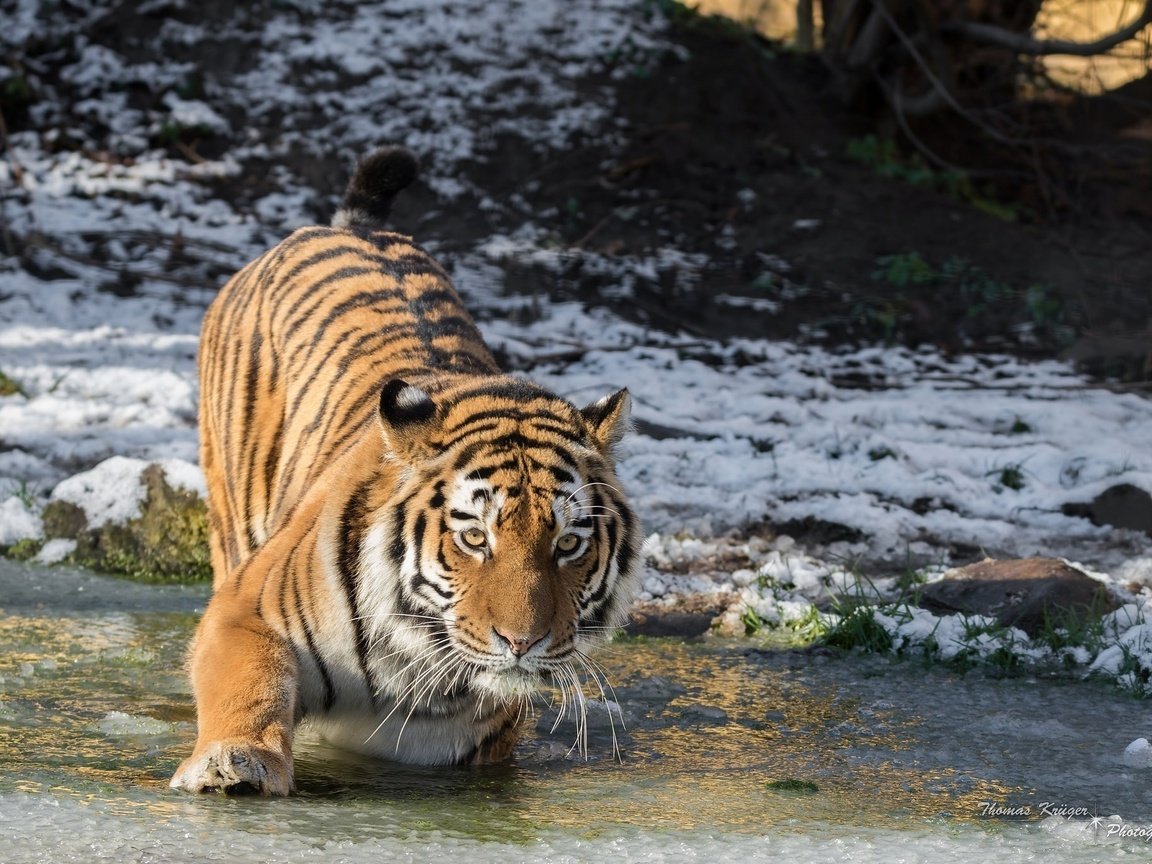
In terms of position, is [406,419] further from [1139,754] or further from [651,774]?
[1139,754]

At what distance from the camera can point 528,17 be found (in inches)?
440

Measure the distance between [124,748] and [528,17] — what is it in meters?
9.06

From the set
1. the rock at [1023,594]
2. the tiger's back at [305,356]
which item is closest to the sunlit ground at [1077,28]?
the rock at [1023,594]

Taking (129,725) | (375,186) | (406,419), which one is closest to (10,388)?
(375,186)

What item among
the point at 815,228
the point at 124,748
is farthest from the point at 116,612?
the point at 815,228

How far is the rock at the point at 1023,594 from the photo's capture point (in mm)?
4129

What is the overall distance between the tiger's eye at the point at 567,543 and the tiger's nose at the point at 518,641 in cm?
20

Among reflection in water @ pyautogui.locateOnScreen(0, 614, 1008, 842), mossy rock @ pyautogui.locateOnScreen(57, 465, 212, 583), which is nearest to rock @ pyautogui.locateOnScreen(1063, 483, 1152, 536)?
reflection in water @ pyautogui.locateOnScreen(0, 614, 1008, 842)

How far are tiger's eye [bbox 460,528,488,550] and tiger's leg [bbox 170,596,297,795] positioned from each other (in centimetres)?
47

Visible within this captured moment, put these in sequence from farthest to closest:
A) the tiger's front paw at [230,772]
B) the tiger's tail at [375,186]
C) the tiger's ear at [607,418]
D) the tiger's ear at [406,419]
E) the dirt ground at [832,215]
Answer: the dirt ground at [832,215]
the tiger's tail at [375,186]
the tiger's ear at [607,418]
the tiger's ear at [406,419]
the tiger's front paw at [230,772]

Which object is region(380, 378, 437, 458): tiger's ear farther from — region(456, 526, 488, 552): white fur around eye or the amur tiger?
region(456, 526, 488, 552): white fur around eye

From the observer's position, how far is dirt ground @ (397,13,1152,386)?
836 centimetres

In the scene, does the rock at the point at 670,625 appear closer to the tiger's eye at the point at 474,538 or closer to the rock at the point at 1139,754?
the rock at the point at 1139,754

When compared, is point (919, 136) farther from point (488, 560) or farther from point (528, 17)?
point (488, 560)
